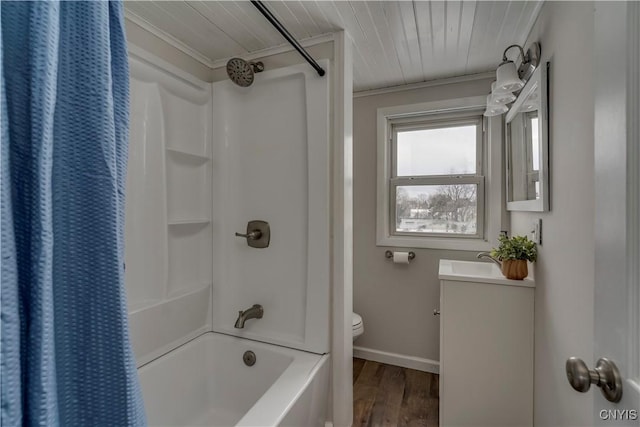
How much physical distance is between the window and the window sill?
0.07 meters

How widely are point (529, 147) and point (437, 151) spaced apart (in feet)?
2.69

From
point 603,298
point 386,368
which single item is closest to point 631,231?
point 603,298

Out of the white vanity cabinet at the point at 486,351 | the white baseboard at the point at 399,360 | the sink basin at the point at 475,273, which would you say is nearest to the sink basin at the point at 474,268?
the sink basin at the point at 475,273

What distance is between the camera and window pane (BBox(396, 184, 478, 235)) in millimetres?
2219

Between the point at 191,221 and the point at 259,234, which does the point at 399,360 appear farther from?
the point at 191,221

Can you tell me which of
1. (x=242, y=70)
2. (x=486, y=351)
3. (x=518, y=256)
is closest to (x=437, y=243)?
(x=518, y=256)

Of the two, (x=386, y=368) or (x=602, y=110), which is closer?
(x=602, y=110)

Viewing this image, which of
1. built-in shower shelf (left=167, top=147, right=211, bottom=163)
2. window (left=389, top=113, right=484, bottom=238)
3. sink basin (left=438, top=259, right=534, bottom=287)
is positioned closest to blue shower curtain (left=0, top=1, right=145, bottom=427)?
built-in shower shelf (left=167, top=147, right=211, bottom=163)

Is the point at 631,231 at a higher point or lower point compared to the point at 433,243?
higher

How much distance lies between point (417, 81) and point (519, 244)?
1.42 meters

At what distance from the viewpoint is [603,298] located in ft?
1.77

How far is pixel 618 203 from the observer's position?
19.6 inches

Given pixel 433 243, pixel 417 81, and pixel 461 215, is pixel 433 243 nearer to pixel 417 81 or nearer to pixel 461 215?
pixel 461 215

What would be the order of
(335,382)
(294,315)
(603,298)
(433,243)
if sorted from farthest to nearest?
1. (433,243)
2. (294,315)
3. (335,382)
4. (603,298)
